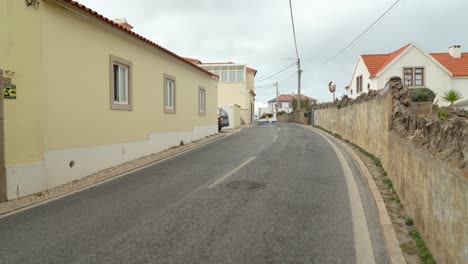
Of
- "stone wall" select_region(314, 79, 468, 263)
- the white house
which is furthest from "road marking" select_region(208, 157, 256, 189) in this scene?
the white house

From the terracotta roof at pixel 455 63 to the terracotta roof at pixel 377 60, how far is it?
196 inches

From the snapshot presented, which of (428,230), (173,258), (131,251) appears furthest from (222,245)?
(428,230)

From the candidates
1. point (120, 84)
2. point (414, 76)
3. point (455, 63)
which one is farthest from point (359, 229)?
point (455, 63)

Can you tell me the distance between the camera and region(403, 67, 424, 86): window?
111 ft

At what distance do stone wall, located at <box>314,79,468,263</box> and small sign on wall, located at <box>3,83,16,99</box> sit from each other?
24.2 feet

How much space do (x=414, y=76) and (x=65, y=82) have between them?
34.4 metres

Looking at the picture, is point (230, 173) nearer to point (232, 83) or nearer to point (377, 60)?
point (377, 60)

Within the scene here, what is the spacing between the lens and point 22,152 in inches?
273

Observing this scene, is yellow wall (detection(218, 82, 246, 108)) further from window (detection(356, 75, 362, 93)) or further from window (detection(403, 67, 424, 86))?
window (detection(403, 67, 424, 86))

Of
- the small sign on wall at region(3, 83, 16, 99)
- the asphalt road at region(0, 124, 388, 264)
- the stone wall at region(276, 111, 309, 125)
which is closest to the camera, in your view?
the asphalt road at region(0, 124, 388, 264)

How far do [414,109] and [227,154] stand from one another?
6185mm

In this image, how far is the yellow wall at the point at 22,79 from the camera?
6668mm

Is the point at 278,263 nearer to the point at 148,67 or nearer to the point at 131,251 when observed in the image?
the point at 131,251

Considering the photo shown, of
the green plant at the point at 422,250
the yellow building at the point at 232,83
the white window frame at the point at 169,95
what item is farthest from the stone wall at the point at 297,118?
the green plant at the point at 422,250
